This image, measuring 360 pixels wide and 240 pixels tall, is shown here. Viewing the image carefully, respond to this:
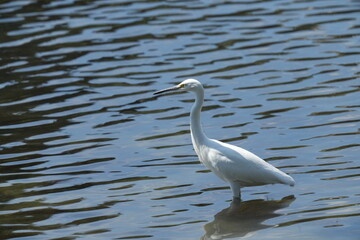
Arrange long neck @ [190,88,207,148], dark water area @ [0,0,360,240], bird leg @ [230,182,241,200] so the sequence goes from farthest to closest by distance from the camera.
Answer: long neck @ [190,88,207,148]
bird leg @ [230,182,241,200]
dark water area @ [0,0,360,240]

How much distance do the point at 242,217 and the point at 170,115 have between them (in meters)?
5.10

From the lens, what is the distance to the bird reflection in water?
1052cm

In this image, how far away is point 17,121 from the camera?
1591 cm

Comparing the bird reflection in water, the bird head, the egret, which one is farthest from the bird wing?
the bird head

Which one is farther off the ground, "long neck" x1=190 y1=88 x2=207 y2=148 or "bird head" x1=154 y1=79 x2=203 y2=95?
"bird head" x1=154 y1=79 x2=203 y2=95

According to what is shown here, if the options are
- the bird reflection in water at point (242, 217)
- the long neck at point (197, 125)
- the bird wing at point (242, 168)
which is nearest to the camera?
the bird reflection in water at point (242, 217)

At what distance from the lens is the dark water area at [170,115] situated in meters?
11.1

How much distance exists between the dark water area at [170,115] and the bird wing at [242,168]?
0.33m

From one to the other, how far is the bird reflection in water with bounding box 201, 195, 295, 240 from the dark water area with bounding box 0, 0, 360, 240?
26 millimetres

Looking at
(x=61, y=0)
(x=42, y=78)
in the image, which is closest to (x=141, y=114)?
(x=42, y=78)

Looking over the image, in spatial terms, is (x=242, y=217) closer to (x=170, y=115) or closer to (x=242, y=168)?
(x=242, y=168)

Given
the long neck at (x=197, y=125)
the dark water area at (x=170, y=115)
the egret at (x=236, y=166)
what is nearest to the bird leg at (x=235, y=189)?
the egret at (x=236, y=166)

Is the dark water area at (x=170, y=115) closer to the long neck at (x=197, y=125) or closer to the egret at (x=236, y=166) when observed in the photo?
the egret at (x=236, y=166)

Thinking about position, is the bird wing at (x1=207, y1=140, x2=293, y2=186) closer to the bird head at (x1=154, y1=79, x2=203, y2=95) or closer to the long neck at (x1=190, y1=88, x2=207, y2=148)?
the long neck at (x1=190, y1=88, x2=207, y2=148)
